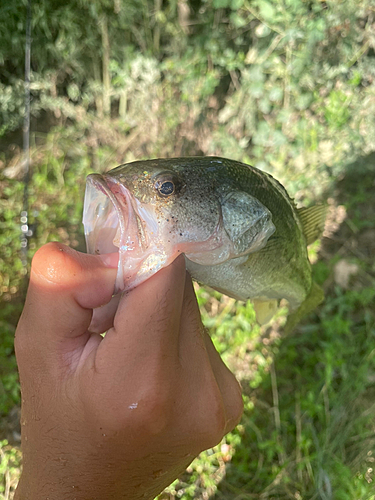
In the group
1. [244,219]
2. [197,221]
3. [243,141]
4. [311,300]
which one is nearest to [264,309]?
[311,300]

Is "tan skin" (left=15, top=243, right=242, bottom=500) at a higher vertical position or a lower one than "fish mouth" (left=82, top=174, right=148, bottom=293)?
lower

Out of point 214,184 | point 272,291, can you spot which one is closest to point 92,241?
point 214,184

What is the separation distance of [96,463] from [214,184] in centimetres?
89

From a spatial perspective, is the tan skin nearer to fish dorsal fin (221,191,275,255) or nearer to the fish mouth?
the fish mouth

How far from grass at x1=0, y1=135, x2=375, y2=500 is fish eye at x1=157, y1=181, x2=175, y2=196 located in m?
1.68

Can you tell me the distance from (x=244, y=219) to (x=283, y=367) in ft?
6.35

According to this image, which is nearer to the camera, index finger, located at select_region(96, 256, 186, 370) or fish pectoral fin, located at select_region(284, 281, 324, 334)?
index finger, located at select_region(96, 256, 186, 370)

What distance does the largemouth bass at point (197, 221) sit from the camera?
103 cm

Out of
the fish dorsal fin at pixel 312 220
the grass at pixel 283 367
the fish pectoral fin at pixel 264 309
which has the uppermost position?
the fish dorsal fin at pixel 312 220

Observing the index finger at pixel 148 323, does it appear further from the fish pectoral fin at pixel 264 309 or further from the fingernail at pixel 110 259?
the fish pectoral fin at pixel 264 309

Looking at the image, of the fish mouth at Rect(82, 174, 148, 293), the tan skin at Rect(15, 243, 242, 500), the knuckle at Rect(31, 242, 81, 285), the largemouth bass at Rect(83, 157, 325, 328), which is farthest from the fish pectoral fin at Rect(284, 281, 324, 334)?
the knuckle at Rect(31, 242, 81, 285)

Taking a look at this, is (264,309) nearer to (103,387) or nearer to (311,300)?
(311,300)

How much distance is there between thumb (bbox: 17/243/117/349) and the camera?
94 centimetres

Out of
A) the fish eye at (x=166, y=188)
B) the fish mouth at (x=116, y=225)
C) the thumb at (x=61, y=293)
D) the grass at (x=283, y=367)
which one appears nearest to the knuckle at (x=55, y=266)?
the thumb at (x=61, y=293)
